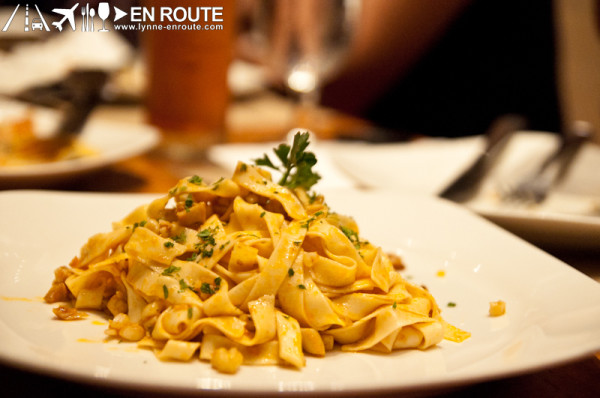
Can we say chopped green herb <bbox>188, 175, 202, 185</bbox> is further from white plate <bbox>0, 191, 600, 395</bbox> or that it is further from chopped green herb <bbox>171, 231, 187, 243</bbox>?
white plate <bbox>0, 191, 600, 395</bbox>

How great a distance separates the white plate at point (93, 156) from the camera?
2205mm

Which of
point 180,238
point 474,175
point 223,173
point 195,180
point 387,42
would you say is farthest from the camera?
point 387,42

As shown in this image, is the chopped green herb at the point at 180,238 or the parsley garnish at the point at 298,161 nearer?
the chopped green herb at the point at 180,238

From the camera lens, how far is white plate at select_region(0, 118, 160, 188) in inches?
86.8

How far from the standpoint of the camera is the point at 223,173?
2.86 m

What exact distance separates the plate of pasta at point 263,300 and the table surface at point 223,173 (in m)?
0.08

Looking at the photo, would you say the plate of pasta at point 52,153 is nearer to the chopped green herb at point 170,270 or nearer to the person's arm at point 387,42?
the chopped green herb at point 170,270

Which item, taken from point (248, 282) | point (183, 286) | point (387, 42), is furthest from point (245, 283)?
point (387, 42)

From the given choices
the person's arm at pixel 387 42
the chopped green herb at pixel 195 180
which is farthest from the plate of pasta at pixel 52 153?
the person's arm at pixel 387 42

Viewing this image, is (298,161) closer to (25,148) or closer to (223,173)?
(223,173)

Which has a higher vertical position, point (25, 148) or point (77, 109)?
point (77, 109)

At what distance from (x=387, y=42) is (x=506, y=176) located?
3388mm

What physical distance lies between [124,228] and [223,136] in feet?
6.00

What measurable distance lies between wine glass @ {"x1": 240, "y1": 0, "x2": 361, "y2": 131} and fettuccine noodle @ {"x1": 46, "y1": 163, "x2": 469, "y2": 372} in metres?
2.13
